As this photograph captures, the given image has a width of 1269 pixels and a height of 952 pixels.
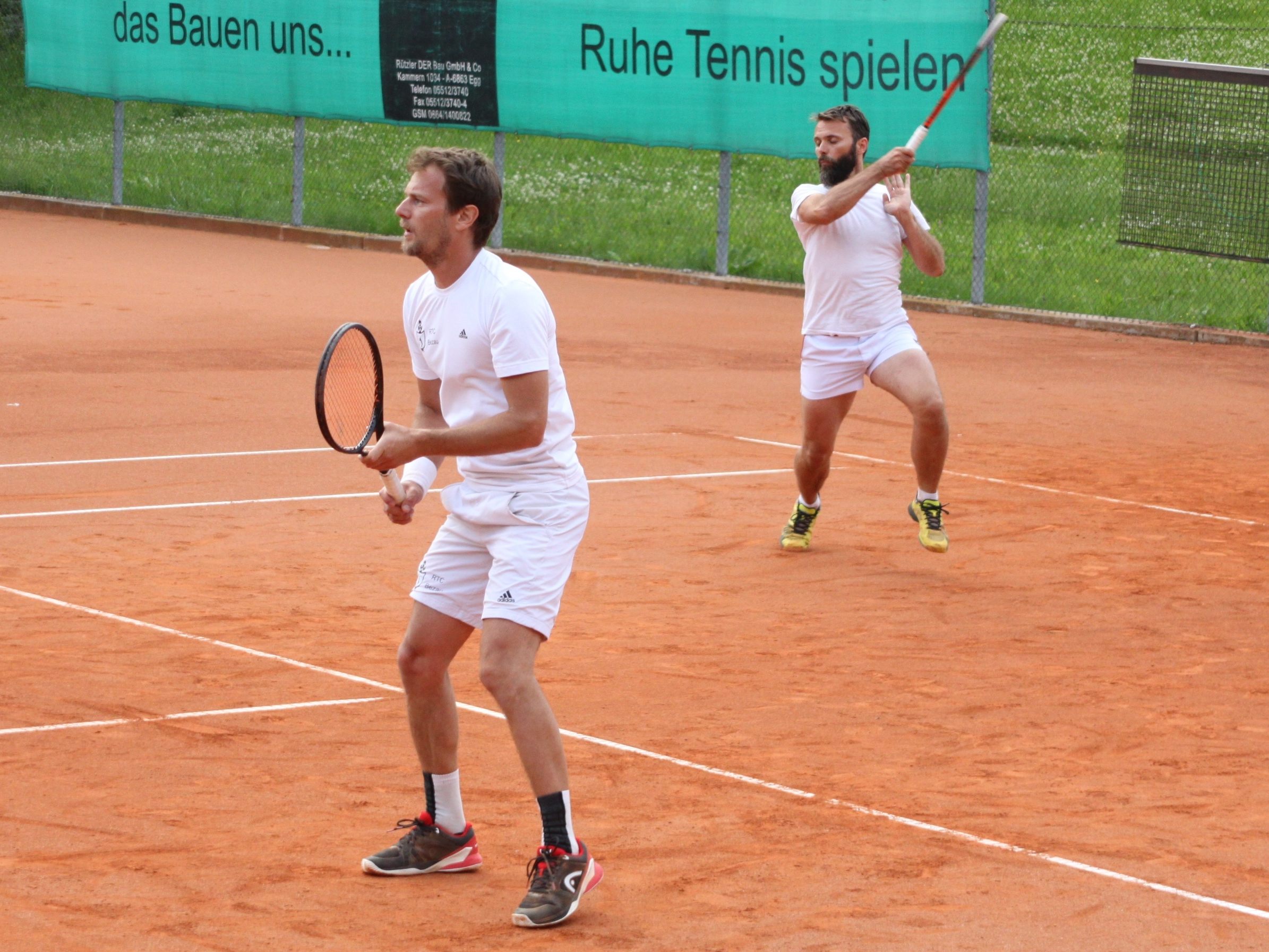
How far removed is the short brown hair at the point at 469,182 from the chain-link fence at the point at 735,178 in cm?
1553

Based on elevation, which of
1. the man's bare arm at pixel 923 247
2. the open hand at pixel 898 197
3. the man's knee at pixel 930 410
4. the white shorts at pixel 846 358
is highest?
the open hand at pixel 898 197

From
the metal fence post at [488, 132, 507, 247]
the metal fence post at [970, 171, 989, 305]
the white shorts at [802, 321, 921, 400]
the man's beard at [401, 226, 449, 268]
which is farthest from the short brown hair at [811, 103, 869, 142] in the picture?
the metal fence post at [488, 132, 507, 247]

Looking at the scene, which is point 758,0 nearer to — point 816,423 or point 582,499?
point 816,423

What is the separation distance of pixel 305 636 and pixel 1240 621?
385cm

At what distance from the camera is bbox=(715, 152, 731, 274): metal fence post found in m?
21.5

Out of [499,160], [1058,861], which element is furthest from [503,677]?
[499,160]

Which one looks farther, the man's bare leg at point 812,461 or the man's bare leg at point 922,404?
the man's bare leg at point 812,461

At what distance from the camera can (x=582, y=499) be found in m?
5.20

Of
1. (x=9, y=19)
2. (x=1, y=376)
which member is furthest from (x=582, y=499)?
(x=9, y=19)

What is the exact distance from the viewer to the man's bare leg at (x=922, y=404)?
9.26 m

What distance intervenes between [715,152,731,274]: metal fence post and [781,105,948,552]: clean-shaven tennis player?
11.9 meters

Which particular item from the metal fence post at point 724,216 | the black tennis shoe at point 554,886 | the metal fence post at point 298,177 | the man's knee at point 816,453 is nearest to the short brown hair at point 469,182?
the black tennis shoe at point 554,886

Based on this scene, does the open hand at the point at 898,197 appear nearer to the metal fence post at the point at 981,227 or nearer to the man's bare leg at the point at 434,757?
the man's bare leg at the point at 434,757

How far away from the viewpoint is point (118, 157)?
87.6ft
